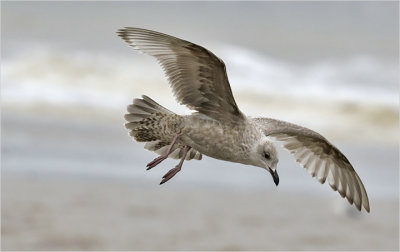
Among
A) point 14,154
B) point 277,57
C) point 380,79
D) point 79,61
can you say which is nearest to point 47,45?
point 79,61

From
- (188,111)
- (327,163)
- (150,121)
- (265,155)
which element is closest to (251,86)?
(188,111)

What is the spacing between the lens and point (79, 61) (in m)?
19.2

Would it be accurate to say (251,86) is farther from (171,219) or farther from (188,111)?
(171,219)

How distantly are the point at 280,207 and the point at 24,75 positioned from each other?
8.19 m

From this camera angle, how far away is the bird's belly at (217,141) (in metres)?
5.38

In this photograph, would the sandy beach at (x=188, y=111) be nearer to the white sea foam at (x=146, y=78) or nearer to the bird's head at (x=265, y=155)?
the white sea foam at (x=146, y=78)

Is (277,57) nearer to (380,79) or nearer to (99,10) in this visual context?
(380,79)

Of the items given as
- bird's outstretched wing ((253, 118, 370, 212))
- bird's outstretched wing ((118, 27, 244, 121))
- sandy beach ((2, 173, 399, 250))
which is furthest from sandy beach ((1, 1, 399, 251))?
bird's outstretched wing ((118, 27, 244, 121))

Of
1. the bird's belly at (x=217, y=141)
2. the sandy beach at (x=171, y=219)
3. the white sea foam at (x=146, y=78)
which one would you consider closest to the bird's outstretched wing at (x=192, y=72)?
the bird's belly at (x=217, y=141)

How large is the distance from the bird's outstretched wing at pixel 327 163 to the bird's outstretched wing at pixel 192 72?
2.83ft

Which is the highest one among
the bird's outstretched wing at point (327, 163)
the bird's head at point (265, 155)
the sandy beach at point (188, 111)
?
the sandy beach at point (188, 111)

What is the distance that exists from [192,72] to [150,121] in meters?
0.40

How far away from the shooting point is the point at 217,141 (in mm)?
5387

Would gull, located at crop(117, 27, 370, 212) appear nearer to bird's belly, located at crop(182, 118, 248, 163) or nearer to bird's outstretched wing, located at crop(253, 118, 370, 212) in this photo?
bird's belly, located at crop(182, 118, 248, 163)
